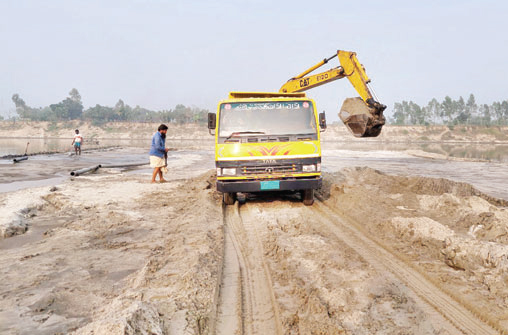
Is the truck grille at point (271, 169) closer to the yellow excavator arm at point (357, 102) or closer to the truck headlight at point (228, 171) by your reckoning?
the truck headlight at point (228, 171)

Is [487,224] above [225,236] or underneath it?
above

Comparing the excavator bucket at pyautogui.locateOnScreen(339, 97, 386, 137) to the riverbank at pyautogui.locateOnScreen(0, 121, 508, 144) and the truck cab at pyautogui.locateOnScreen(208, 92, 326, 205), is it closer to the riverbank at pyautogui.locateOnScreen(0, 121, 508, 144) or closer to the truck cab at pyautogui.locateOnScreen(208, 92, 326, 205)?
the truck cab at pyautogui.locateOnScreen(208, 92, 326, 205)

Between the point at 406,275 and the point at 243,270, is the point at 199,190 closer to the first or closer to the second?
the point at 243,270

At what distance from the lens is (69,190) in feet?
29.8

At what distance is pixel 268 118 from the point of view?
7387 mm

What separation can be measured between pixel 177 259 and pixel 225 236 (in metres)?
1.39

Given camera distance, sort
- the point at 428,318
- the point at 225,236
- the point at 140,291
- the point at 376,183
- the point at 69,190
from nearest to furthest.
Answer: the point at 428,318 < the point at 140,291 < the point at 225,236 < the point at 69,190 < the point at 376,183

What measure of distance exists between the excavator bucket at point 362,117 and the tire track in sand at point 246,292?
463cm

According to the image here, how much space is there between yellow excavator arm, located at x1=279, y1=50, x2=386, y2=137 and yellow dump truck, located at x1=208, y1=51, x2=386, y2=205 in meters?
0.37

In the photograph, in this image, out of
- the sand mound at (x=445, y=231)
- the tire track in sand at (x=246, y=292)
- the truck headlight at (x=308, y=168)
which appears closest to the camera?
the tire track in sand at (x=246, y=292)

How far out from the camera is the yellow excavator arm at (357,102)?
8391 millimetres

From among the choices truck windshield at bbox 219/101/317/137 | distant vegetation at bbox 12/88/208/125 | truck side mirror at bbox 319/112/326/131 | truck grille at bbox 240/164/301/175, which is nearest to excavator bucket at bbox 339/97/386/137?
truck side mirror at bbox 319/112/326/131

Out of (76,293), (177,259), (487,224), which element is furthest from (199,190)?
(487,224)

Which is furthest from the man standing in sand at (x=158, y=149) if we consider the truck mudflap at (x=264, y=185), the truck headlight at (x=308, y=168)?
the truck headlight at (x=308, y=168)
